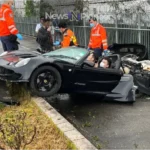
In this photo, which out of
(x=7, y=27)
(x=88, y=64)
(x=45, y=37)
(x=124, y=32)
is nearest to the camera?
(x=88, y=64)

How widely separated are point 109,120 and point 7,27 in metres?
5.18

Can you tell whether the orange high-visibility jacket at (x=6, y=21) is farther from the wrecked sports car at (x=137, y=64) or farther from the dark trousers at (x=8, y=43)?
the wrecked sports car at (x=137, y=64)

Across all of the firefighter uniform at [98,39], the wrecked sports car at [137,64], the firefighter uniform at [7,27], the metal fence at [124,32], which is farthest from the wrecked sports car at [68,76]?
the metal fence at [124,32]

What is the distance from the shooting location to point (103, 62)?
7.47 metres

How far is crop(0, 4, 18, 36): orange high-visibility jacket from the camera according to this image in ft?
32.6

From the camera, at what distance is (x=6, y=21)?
10.1 meters

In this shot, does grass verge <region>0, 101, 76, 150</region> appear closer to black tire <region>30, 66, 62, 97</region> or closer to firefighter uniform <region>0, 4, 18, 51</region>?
black tire <region>30, 66, 62, 97</region>

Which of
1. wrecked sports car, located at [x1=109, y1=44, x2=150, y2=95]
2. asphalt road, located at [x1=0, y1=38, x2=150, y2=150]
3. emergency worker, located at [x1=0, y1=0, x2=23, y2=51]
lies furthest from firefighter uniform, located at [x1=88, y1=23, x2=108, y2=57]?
asphalt road, located at [x1=0, y1=38, x2=150, y2=150]

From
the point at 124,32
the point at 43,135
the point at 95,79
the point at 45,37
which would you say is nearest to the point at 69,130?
the point at 43,135

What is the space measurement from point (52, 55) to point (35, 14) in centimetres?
2090

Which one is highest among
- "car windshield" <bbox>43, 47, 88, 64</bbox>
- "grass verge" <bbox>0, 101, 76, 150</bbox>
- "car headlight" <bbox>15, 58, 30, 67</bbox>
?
"car windshield" <bbox>43, 47, 88, 64</bbox>

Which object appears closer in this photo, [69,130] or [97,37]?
[69,130]

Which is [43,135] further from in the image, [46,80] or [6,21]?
[6,21]

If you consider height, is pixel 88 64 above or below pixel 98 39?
below
